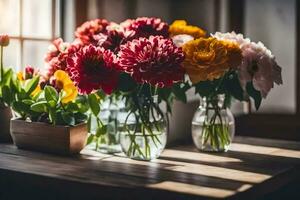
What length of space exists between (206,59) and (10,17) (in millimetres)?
764

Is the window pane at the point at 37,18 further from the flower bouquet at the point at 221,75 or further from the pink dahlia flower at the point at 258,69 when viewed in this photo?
the pink dahlia flower at the point at 258,69

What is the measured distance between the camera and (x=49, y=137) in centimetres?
161

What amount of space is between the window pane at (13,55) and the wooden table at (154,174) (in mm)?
Result: 371

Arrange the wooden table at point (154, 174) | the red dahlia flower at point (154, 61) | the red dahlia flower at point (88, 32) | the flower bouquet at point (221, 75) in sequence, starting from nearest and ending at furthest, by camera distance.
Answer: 1. the wooden table at point (154, 174)
2. the red dahlia flower at point (154, 61)
3. the flower bouquet at point (221, 75)
4. the red dahlia flower at point (88, 32)

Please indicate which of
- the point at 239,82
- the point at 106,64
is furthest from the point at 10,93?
the point at 239,82

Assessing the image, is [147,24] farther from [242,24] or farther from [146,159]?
[242,24]

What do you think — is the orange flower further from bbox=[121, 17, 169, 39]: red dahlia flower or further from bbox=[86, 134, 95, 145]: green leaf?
bbox=[86, 134, 95, 145]: green leaf

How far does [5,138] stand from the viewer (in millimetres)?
1779

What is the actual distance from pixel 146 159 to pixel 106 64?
29 centimetres

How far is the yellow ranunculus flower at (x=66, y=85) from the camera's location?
1615 mm

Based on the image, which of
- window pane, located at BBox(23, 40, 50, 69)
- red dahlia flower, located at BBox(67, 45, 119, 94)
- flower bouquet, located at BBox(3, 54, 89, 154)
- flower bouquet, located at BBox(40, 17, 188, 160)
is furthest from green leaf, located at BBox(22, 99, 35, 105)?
window pane, located at BBox(23, 40, 50, 69)

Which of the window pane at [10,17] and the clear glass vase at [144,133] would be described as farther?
the window pane at [10,17]

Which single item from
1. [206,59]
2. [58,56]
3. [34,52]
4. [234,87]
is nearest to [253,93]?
[234,87]

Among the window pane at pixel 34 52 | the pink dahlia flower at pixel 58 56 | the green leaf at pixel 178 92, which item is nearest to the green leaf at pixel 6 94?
the pink dahlia flower at pixel 58 56
